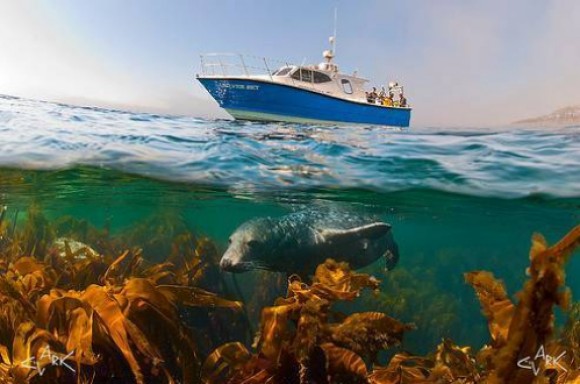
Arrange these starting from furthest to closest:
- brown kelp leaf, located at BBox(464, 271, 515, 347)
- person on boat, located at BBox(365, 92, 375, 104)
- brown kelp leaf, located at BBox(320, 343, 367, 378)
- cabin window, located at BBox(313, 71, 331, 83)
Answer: person on boat, located at BBox(365, 92, 375, 104)
cabin window, located at BBox(313, 71, 331, 83)
brown kelp leaf, located at BBox(320, 343, 367, 378)
brown kelp leaf, located at BBox(464, 271, 515, 347)

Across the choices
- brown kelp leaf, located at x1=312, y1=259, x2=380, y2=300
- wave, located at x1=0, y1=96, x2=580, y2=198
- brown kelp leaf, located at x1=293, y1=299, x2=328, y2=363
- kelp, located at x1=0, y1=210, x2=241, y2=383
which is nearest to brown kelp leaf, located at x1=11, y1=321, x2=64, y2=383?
kelp, located at x1=0, y1=210, x2=241, y2=383

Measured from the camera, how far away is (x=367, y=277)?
13.4 ft

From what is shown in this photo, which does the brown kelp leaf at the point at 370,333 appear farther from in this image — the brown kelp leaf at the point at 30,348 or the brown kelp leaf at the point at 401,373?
the brown kelp leaf at the point at 30,348

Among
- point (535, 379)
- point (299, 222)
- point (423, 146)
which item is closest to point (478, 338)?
point (423, 146)

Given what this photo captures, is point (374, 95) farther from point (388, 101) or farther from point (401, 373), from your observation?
point (401, 373)

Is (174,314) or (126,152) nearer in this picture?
(174,314)

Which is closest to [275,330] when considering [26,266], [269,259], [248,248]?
[26,266]

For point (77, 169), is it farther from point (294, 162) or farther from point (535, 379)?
point (535, 379)

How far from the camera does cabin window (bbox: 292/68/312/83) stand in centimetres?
2053

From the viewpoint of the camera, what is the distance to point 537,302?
81.2 inches

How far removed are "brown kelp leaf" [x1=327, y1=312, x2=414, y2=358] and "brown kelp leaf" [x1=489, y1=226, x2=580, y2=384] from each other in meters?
1.25

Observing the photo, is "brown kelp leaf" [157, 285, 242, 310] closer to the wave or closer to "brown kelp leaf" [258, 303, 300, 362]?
"brown kelp leaf" [258, 303, 300, 362]

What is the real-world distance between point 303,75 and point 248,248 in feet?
48.6

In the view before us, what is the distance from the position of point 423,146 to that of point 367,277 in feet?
21.7
